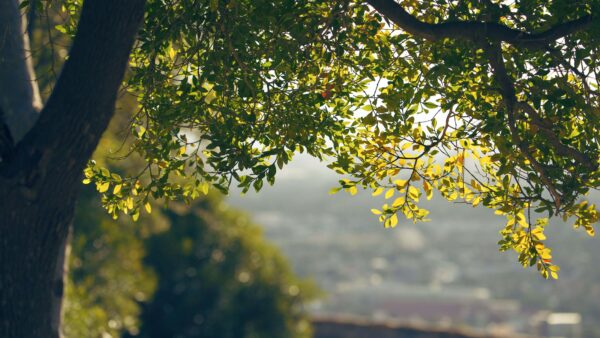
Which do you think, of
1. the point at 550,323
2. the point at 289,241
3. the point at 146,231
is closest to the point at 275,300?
the point at 146,231

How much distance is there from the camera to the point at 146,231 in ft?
75.8

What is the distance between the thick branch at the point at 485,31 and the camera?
22.2 ft

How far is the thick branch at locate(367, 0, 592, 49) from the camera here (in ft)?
22.2

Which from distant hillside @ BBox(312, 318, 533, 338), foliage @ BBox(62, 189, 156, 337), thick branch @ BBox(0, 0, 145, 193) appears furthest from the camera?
distant hillside @ BBox(312, 318, 533, 338)

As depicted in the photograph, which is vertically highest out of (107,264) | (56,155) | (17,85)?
(107,264)

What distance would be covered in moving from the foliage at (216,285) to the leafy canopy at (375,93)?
17.9 m

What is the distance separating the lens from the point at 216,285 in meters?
25.3

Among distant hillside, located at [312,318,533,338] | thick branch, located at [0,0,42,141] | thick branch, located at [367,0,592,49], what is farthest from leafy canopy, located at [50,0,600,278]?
distant hillside, located at [312,318,533,338]

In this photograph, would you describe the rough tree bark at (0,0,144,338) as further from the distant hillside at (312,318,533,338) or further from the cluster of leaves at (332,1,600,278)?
the distant hillside at (312,318,533,338)

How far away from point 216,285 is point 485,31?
19366mm

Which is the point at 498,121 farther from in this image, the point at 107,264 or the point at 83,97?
the point at 107,264

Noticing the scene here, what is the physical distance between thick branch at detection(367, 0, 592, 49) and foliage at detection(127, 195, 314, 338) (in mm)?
18607

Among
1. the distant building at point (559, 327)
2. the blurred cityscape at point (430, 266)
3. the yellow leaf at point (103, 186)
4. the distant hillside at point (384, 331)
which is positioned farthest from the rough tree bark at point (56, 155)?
the distant building at point (559, 327)

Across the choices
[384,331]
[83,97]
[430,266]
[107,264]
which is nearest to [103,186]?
[83,97]
